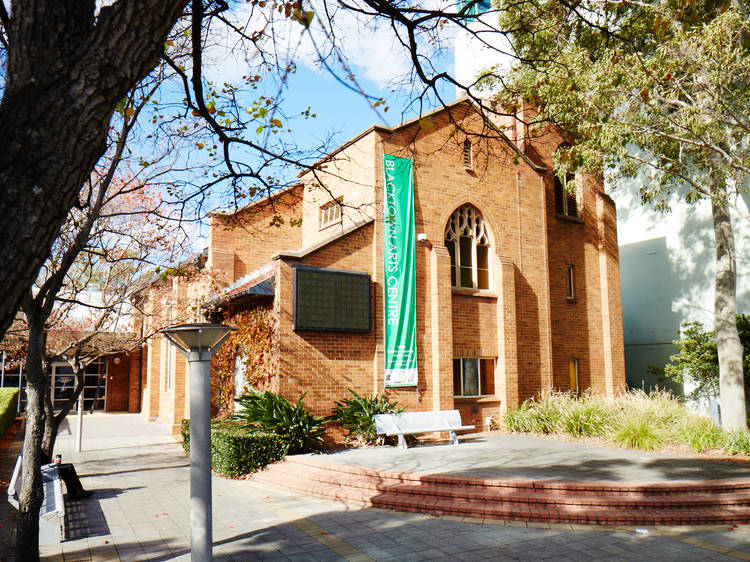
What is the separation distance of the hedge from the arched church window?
6.99 m

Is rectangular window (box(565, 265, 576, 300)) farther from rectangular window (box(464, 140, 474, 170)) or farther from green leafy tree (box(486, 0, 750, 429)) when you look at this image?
rectangular window (box(464, 140, 474, 170))

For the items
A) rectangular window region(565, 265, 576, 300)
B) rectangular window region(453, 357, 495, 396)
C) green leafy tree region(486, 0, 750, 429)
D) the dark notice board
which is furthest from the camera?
rectangular window region(565, 265, 576, 300)

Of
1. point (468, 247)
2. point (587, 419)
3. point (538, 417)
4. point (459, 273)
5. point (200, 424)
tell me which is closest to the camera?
point (200, 424)

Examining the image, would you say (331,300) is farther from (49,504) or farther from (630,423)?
(49,504)

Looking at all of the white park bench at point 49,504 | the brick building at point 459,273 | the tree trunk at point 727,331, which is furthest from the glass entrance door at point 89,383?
the tree trunk at point 727,331

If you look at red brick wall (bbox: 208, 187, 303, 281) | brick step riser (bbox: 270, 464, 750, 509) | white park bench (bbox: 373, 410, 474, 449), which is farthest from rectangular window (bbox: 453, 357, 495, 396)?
brick step riser (bbox: 270, 464, 750, 509)

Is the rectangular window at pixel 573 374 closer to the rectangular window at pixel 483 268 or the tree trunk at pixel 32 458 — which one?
the rectangular window at pixel 483 268

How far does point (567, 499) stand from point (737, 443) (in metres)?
5.86

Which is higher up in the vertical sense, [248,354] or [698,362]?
[248,354]

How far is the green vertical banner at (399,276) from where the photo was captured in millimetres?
14547

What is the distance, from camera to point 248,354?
1450cm

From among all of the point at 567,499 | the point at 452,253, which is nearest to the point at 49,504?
the point at 567,499

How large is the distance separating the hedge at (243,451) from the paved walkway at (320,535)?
106 cm

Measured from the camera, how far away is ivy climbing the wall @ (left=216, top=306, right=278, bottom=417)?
1357cm
